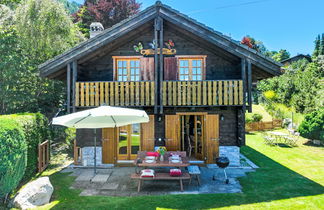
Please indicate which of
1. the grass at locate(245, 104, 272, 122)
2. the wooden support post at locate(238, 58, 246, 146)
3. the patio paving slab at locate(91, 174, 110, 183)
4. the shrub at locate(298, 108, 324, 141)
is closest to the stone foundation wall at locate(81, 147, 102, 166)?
the patio paving slab at locate(91, 174, 110, 183)

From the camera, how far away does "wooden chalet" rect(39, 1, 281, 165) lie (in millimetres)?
9195

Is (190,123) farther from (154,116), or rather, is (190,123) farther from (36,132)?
(36,132)

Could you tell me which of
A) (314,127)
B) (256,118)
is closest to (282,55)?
(256,118)

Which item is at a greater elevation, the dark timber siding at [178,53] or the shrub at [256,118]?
the dark timber siding at [178,53]

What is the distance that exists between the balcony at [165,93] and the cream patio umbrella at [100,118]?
204 cm

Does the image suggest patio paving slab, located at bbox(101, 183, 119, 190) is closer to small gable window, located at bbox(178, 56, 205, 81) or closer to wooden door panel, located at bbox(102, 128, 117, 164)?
wooden door panel, located at bbox(102, 128, 117, 164)

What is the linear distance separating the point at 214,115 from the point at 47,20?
1240 centimetres

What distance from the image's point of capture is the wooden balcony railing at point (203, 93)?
914cm

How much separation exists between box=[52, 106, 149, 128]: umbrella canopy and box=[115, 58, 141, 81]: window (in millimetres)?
3469

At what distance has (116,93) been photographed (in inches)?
369

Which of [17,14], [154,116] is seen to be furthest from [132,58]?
[17,14]

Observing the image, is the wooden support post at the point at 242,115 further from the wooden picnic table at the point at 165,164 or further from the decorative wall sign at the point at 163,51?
the decorative wall sign at the point at 163,51

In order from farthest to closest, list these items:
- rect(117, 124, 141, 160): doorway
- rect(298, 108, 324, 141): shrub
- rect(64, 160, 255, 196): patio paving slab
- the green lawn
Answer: rect(298, 108, 324, 141): shrub < rect(117, 124, 141, 160): doorway < rect(64, 160, 255, 196): patio paving slab < the green lawn

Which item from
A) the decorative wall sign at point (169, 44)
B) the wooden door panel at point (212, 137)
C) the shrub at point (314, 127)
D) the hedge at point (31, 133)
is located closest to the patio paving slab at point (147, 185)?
the wooden door panel at point (212, 137)
